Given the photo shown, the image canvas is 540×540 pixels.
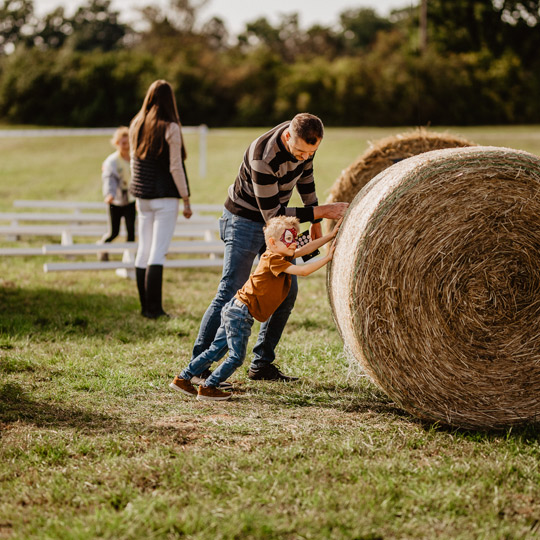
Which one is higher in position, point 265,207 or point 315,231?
point 265,207

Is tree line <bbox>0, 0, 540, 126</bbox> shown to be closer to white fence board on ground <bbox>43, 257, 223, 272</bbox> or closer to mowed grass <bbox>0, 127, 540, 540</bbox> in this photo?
white fence board on ground <bbox>43, 257, 223, 272</bbox>

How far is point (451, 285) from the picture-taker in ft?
14.0

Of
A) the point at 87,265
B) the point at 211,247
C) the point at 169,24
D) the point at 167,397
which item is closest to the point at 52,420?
the point at 167,397

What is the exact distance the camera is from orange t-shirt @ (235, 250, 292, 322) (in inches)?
180

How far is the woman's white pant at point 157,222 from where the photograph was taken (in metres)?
6.77

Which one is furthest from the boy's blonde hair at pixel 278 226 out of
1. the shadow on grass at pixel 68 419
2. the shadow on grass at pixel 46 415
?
the shadow on grass at pixel 46 415

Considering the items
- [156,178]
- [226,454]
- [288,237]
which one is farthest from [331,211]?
[156,178]

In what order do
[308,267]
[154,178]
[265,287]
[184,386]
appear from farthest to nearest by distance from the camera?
1. [154,178]
2. [184,386]
3. [265,287]
4. [308,267]

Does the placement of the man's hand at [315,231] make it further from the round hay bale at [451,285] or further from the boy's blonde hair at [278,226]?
the round hay bale at [451,285]

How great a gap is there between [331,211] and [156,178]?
7.92 ft

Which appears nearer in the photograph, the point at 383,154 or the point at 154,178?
the point at 154,178

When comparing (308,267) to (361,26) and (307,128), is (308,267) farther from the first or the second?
(361,26)

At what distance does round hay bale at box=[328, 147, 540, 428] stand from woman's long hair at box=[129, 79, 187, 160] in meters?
2.79

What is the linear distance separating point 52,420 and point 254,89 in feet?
144
